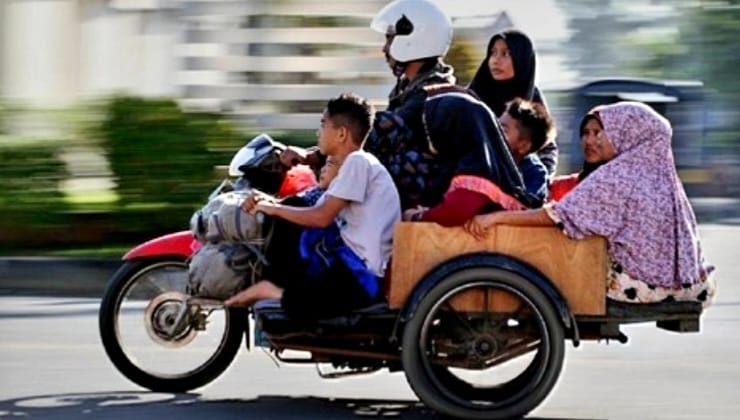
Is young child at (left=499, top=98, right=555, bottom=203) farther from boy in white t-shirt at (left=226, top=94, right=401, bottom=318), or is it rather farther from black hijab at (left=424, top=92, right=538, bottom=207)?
boy in white t-shirt at (left=226, top=94, right=401, bottom=318)

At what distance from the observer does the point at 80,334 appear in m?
10.2

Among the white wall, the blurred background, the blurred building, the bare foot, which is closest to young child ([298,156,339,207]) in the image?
the bare foot

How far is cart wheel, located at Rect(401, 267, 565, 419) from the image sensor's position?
7.27 meters

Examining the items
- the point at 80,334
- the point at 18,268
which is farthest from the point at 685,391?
the point at 18,268

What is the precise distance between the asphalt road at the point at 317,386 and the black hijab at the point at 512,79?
4.47 feet

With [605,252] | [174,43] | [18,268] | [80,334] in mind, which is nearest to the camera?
[605,252]

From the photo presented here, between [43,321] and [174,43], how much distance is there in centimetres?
548

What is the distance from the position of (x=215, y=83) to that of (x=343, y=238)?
839 centimetres

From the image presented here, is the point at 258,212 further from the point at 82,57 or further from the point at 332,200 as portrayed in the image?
the point at 82,57

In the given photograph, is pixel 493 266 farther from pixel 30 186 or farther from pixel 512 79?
pixel 30 186

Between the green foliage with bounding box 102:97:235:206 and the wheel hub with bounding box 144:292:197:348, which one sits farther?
the green foliage with bounding box 102:97:235:206

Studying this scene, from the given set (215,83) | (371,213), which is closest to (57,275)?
(215,83)

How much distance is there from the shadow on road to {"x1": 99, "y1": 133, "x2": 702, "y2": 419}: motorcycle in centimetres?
24

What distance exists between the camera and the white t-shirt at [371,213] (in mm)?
7363
